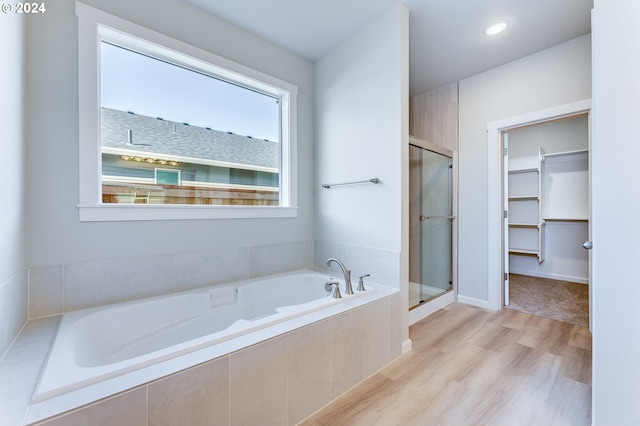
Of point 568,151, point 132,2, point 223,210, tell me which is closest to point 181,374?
point 223,210

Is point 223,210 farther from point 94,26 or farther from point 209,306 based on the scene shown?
point 94,26

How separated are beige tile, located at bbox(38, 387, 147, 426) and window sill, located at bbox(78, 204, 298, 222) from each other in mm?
1124

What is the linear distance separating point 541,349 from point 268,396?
6.72ft

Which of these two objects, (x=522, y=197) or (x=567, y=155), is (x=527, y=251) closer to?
(x=522, y=197)

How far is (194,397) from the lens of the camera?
37.9 inches

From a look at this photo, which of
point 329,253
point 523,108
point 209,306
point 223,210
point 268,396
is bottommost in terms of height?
point 268,396

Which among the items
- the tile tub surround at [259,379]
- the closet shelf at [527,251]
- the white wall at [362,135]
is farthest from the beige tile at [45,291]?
the closet shelf at [527,251]

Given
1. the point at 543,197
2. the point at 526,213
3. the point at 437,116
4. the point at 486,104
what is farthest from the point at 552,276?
the point at 437,116

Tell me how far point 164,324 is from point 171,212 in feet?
2.38

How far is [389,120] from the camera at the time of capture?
195cm

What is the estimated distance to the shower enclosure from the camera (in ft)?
8.26

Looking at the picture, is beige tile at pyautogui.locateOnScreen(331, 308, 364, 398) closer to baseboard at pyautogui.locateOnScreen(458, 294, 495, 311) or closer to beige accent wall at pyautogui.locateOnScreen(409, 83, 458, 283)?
beige accent wall at pyautogui.locateOnScreen(409, 83, 458, 283)

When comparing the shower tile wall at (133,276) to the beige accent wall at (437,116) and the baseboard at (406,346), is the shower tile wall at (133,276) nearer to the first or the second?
the baseboard at (406,346)

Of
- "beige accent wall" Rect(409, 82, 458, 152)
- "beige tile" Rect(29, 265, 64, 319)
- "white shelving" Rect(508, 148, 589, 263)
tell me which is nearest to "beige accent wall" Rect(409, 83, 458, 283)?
"beige accent wall" Rect(409, 82, 458, 152)
